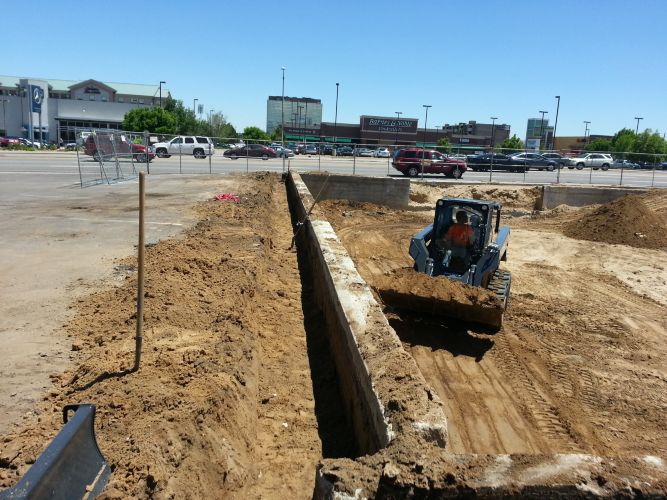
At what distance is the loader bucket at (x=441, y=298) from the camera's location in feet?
26.3

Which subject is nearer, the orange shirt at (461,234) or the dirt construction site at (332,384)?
the dirt construction site at (332,384)

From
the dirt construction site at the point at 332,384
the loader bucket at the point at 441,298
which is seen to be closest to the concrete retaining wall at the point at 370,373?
the dirt construction site at the point at 332,384

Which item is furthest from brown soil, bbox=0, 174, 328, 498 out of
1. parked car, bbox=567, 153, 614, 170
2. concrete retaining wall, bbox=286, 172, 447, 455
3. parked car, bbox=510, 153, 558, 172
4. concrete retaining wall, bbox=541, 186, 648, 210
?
parked car, bbox=567, 153, 614, 170

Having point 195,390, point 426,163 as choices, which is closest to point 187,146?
point 426,163

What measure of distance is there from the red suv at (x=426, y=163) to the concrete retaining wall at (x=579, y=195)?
9193 millimetres

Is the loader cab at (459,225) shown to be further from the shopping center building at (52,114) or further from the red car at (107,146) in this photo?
the shopping center building at (52,114)

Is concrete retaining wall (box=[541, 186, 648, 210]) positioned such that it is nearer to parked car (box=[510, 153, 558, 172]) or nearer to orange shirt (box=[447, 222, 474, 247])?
parked car (box=[510, 153, 558, 172])

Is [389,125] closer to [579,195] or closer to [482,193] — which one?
[482,193]

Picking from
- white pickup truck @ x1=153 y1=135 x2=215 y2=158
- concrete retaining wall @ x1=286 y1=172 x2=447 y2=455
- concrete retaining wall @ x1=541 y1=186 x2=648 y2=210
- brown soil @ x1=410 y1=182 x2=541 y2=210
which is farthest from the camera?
white pickup truck @ x1=153 y1=135 x2=215 y2=158

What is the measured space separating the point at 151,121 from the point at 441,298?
6810 cm

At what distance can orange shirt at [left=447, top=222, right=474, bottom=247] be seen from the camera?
32.7 feet

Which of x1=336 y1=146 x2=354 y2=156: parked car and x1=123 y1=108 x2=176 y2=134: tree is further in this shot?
x1=123 y1=108 x2=176 y2=134: tree

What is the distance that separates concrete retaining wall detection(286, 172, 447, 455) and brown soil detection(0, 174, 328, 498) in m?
0.47

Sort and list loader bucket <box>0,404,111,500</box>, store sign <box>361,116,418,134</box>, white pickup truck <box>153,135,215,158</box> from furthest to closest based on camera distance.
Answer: store sign <box>361,116,418,134</box>
white pickup truck <box>153,135,215,158</box>
loader bucket <box>0,404,111,500</box>
